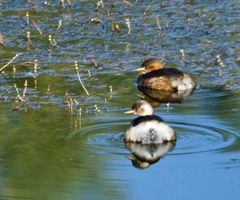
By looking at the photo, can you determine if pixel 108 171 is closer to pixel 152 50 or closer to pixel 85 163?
pixel 85 163

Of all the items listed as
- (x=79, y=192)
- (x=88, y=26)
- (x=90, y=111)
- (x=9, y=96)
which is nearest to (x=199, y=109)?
(x=90, y=111)

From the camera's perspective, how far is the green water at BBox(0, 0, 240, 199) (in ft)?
29.2

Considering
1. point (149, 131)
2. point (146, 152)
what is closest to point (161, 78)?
point (149, 131)

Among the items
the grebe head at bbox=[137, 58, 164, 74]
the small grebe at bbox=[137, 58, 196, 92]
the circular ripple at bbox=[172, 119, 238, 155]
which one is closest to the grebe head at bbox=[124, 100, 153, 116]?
the circular ripple at bbox=[172, 119, 238, 155]

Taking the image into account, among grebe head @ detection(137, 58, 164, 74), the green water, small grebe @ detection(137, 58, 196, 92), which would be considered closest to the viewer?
the green water

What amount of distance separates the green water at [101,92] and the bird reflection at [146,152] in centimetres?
7

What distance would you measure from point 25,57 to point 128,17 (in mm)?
2497

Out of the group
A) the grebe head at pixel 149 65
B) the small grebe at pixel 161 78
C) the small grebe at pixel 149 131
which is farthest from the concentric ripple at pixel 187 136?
the grebe head at pixel 149 65

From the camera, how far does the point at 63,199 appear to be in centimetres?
824

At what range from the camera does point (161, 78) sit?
12.4 metres

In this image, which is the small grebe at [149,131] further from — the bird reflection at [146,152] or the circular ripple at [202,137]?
the circular ripple at [202,137]

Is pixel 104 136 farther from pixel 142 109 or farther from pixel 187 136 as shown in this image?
pixel 187 136

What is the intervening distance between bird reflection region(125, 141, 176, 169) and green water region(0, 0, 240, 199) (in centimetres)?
7

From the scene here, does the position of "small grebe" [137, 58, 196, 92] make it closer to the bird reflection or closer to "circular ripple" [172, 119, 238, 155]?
"circular ripple" [172, 119, 238, 155]
